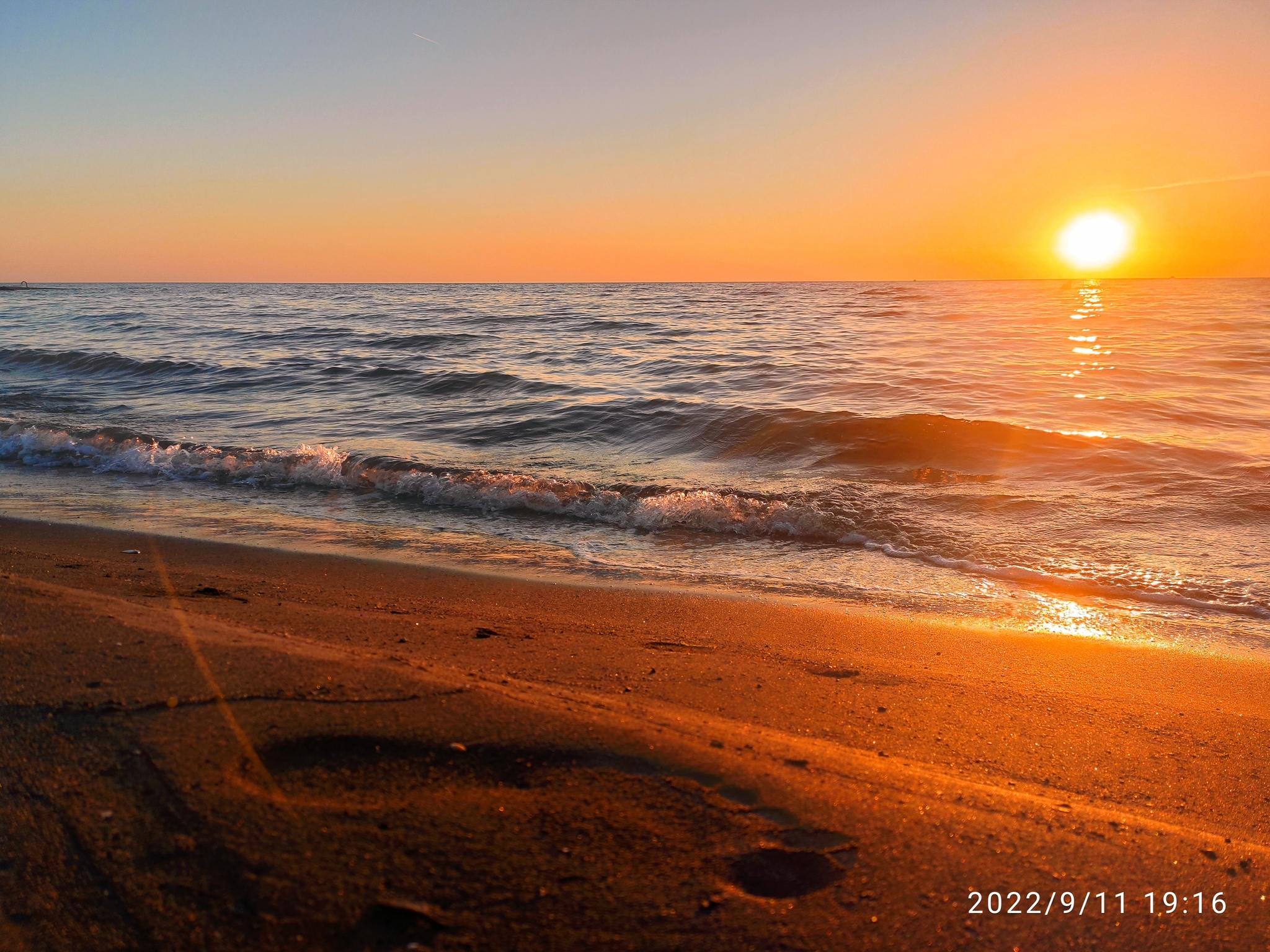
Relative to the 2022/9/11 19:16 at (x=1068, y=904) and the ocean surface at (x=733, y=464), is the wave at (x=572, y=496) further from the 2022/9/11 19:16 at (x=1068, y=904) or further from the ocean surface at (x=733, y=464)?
the 2022/9/11 19:16 at (x=1068, y=904)

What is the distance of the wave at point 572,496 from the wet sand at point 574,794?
195 centimetres

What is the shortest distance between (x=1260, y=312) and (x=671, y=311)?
24256 millimetres

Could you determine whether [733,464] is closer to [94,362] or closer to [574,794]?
[574,794]

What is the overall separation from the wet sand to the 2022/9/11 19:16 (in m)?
0.02

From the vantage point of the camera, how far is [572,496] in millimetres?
7590

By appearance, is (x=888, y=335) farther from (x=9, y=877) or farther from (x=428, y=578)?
(x=9, y=877)

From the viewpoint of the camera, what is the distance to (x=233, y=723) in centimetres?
224

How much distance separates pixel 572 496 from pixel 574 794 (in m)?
5.62

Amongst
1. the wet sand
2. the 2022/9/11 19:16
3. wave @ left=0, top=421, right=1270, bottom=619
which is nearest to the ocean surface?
wave @ left=0, top=421, right=1270, bottom=619

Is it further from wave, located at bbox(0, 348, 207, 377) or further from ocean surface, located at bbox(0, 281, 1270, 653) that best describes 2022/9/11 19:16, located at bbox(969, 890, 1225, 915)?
wave, located at bbox(0, 348, 207, 377)

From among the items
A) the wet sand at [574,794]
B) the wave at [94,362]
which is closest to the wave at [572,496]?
the wet sand at [574,794]

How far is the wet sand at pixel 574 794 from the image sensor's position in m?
1.62

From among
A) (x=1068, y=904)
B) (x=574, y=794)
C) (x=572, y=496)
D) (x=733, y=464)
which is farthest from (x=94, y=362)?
(x=1068, y=904)

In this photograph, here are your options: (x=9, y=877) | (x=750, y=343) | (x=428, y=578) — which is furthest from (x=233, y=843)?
(x=750, y=343)
